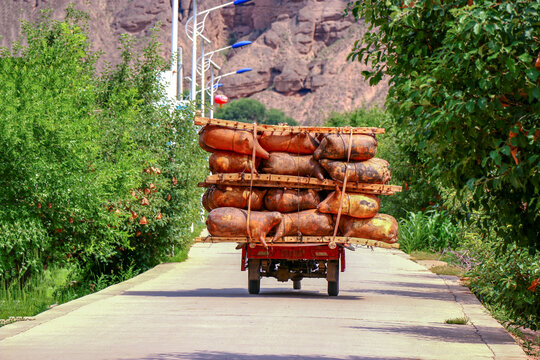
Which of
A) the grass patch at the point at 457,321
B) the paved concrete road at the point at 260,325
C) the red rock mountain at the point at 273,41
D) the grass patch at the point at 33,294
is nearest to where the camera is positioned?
the paved concrete road at the point at 260,325

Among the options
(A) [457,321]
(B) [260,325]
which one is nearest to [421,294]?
(A) [457,321]

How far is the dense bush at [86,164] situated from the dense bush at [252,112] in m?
111

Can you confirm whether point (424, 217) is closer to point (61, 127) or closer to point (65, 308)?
point (61, 127)

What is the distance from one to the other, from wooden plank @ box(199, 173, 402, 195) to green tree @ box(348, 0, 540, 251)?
7738mm

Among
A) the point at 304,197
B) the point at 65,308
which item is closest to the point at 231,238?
the point at 304,197

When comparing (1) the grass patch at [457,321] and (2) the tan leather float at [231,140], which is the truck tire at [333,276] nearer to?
(2) the tan leather float at [231,140]

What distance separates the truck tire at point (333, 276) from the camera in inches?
651

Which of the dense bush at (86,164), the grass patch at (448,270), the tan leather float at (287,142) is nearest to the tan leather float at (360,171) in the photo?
the tan leather float at (287,142)

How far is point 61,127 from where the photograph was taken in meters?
17.4

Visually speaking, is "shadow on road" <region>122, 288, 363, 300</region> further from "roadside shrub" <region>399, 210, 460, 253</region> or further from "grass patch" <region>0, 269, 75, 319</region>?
"roadside shrub" <region>399, 210, 460, 253</region>

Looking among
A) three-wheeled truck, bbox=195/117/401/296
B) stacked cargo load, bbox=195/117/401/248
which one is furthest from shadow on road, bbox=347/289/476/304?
stacked cargo load, bbox=195/117/401/248

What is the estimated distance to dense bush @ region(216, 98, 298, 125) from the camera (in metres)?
139

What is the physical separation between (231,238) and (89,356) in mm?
6683

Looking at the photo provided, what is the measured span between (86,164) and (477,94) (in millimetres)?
12783
